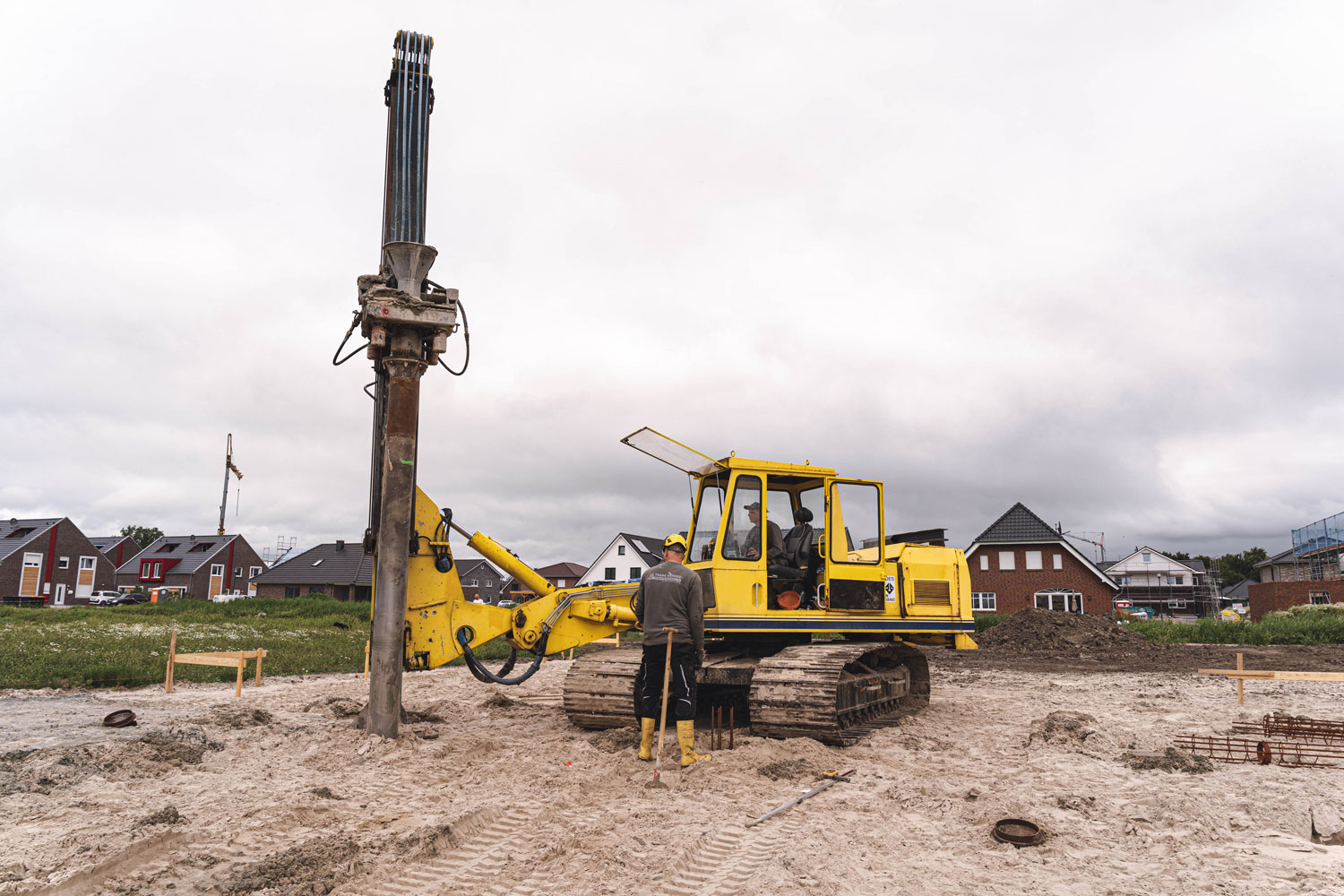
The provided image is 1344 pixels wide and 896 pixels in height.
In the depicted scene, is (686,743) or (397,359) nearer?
(686,743)

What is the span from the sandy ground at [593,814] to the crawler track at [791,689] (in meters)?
0.28

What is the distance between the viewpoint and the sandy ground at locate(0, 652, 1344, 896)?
4637 mm

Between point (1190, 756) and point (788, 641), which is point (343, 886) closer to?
point (788, 641)

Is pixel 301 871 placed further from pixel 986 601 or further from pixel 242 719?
pixel 986 601

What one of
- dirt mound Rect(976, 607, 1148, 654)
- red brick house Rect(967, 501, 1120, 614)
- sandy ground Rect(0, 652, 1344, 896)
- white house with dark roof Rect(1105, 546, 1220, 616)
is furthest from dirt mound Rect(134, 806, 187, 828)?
white house with dark roof Rect(1105, 546, 1220, 616)

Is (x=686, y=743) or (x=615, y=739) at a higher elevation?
(x=686, y=743)

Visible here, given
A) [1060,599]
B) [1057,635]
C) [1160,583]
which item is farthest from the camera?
[1160,583]

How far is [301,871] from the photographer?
4598 mm

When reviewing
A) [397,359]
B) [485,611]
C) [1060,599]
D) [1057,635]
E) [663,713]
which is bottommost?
[1057,635]

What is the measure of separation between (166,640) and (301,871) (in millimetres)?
18388

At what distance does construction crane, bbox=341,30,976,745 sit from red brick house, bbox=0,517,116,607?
205 ft

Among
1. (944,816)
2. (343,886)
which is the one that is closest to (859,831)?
(944,816)

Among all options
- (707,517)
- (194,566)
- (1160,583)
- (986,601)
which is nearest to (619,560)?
(986,601)

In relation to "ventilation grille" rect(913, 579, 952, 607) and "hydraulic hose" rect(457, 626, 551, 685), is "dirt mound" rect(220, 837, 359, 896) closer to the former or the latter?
"hydraulic hose" rect(457, 626, 551, 685)
